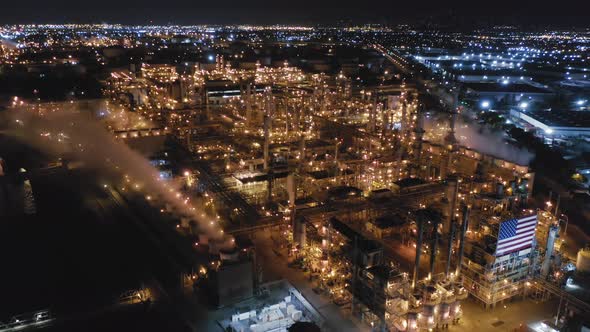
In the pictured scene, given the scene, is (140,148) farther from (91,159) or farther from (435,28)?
(435,28)

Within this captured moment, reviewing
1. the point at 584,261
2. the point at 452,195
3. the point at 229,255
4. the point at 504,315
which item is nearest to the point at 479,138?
the point at 452,195

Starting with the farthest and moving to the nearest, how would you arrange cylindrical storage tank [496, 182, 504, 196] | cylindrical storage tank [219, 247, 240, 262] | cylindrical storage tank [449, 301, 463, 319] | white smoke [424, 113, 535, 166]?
white smoke [424, 113, 535, 166]
cylindrical storage tank [496, 182, 504, 196]
cylindrical storage tank [219, 247, 240, 262]
cylindrical storage tank [449, 301, 463, 319]

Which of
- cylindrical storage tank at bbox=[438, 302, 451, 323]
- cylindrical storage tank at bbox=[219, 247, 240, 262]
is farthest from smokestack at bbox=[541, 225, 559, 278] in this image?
cylindrical storage tank at bbox=[219, 247, 240, 262]

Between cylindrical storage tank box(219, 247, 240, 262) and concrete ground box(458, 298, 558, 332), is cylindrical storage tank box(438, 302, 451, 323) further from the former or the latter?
cylindrical storage tank box(219, 247, 240, 262)

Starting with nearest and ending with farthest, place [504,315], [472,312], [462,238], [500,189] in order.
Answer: [504,315] → [472,312] → [462,238] → [500,189]

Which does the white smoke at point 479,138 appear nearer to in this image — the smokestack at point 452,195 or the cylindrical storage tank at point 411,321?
the smokestack at point 452,195

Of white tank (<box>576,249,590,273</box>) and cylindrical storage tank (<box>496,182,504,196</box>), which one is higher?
cylindrical storage tank (<box>496,182,504,196</box>)

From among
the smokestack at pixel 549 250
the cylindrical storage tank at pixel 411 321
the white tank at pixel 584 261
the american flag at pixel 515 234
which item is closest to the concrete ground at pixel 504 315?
the smokestack at pixel 549 250

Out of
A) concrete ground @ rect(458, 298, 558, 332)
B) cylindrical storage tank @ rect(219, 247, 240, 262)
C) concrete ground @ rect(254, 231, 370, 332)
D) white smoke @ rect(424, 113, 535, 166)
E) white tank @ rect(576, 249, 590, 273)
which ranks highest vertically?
cylindrical storage tank @ rect(219, 247, 240, 262)

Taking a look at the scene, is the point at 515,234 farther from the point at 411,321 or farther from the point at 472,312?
the point at 411,321
